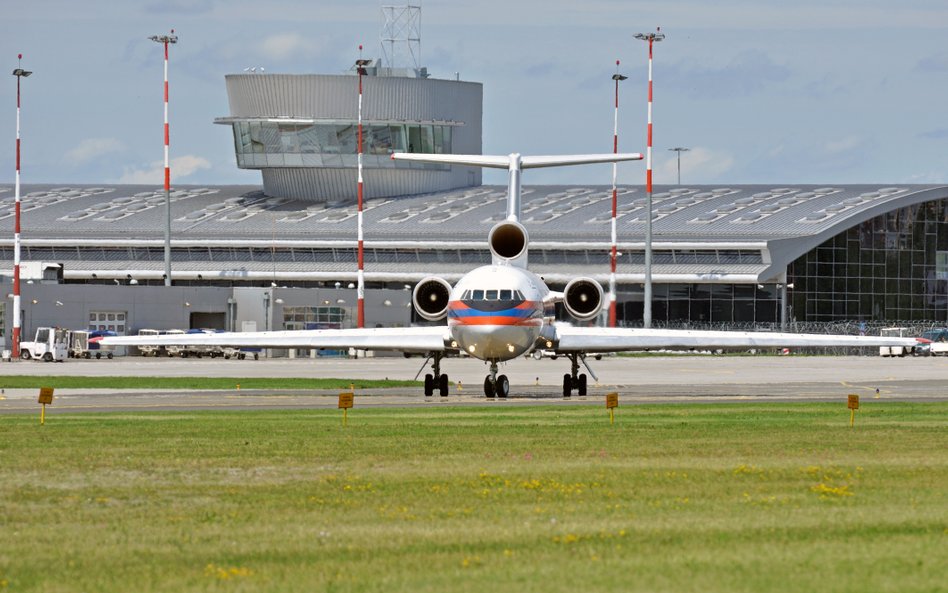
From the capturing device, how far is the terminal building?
107 m

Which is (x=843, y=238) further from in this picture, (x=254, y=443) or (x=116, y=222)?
(x=254, y=443)

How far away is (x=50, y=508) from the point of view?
1775 centimetres

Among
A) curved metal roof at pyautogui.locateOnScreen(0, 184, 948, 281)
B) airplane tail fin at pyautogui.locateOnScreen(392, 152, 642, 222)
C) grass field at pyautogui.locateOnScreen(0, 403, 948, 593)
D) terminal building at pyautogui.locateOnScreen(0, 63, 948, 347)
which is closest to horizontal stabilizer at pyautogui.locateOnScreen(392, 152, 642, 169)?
airplane tail fin at pyautogui.locateOnScreen(392, 152, 642, 222)

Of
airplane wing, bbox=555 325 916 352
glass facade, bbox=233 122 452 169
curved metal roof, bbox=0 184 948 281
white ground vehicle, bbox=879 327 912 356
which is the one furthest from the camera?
glass facade, bbox=233 122 452 169

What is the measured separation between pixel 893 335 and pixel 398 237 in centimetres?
3610

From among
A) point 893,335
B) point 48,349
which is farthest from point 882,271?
point 48,349

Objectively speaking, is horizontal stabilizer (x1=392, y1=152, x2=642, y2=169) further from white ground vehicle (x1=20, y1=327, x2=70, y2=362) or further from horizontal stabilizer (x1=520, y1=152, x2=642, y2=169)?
white ground vehicle (x1=20, y1=327, x2=70, y2=362)

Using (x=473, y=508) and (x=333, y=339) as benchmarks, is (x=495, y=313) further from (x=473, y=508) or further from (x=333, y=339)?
(x=473, y=508)

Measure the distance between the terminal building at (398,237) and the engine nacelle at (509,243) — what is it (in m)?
51.5

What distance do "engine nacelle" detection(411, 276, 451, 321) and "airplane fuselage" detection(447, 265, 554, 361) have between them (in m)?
2.29

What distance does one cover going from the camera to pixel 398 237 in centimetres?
12031

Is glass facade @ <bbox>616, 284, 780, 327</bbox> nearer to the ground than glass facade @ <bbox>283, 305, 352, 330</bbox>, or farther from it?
farther from it

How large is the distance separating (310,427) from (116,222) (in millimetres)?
99406

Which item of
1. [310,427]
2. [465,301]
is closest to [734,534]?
[310,427]
